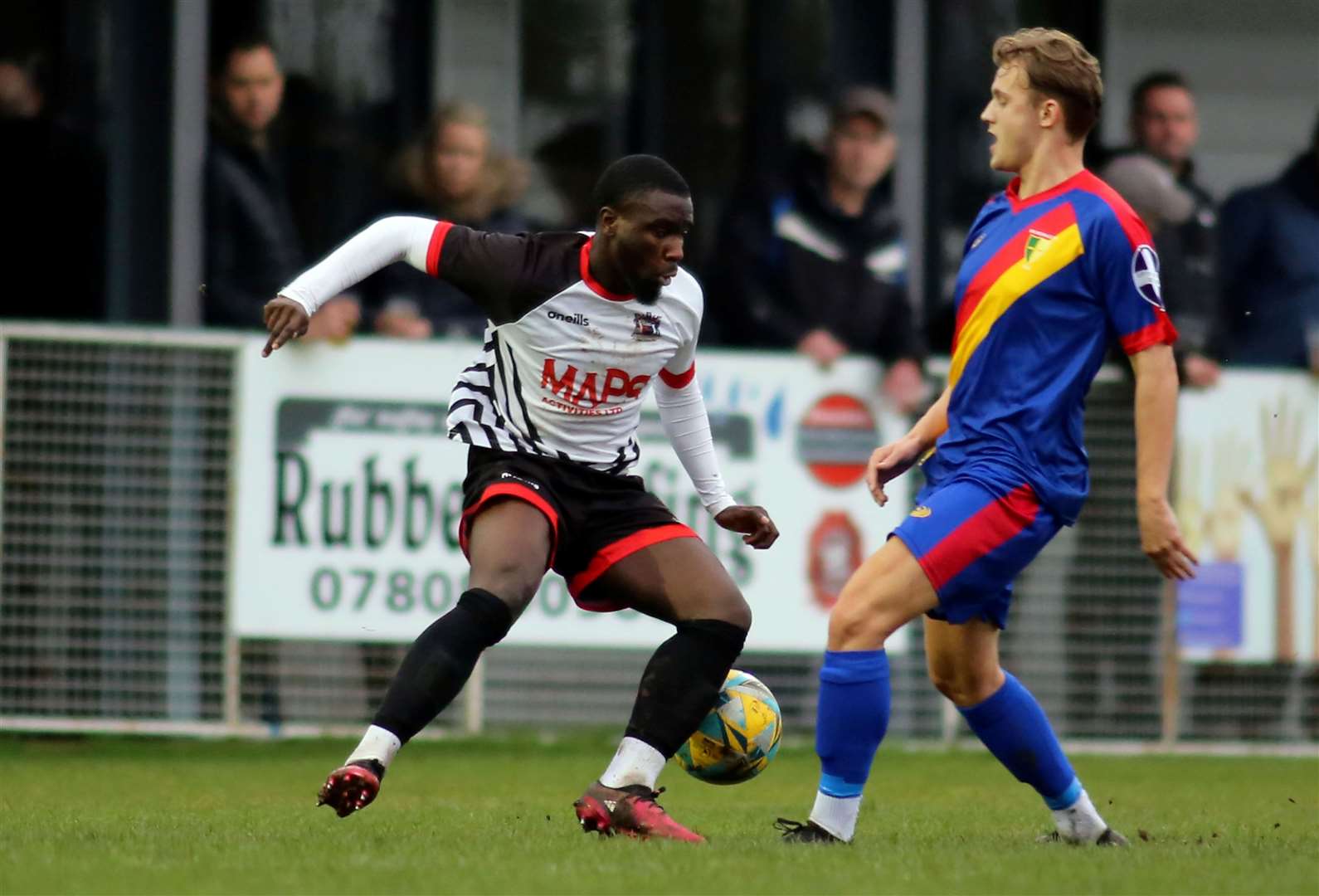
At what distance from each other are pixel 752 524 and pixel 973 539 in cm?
89

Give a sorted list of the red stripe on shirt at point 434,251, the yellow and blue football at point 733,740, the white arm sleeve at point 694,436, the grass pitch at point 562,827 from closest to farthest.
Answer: the grass pitch at point 562,827 → the red stripe on shirt at point 434,251 → the yellow and blue football at point 733,740 → the white arm sleeve at point 694,436

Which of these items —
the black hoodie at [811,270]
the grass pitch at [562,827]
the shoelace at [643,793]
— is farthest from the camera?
the black hoodie at [811,270]

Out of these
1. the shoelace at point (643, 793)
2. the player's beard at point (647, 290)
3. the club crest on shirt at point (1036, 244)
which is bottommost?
the shoelace at point (643, 793)

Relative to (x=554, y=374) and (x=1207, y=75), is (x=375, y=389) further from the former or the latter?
(x=1207, y=75)

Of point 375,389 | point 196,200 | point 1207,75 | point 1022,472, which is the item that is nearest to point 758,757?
point 1022,472

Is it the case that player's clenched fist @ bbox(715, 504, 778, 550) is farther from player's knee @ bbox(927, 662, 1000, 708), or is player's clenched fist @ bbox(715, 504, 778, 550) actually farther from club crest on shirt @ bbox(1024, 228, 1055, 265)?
club crest on shirt @ bbox(1024, 228, 1055, 265)

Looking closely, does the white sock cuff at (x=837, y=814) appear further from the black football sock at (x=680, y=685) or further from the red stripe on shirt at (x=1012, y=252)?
the red stripe on shirt at (x=1012, y=252)

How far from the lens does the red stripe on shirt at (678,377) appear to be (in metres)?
6.84

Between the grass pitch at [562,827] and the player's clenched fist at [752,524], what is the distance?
2.75 feet

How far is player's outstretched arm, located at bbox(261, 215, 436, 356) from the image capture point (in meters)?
5.93

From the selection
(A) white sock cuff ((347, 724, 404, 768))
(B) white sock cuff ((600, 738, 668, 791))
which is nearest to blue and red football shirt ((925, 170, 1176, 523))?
(B) white sock cuff ((600, 738, 668, 791))

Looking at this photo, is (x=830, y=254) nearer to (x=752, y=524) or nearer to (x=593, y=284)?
(x=752, y=524)

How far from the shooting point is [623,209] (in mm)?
6332

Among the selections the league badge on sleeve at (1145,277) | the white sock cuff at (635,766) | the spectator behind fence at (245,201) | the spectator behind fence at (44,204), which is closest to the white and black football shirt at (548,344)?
the white sock cuff at (635,766)
